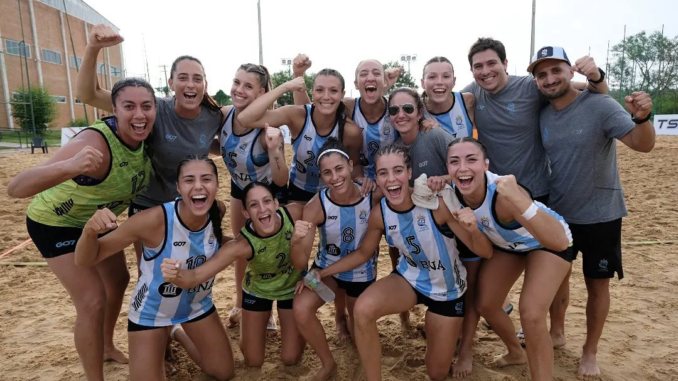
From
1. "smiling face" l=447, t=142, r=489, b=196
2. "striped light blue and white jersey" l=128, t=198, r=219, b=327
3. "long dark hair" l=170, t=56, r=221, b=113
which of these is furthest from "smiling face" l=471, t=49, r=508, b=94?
"striped light blue and white jersey" l=128, t=198, r=219, b=327

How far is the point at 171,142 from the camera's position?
12.1ft

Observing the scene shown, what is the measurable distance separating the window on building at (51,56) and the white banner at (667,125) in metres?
43.9

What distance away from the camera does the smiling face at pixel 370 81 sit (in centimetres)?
400

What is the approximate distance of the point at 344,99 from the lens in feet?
14.3

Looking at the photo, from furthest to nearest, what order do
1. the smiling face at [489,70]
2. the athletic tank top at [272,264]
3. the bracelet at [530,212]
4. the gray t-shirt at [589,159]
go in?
the smiling face at [489,70] → the athletic tank top at [272,264] → the gray t-shirt at [589,159] → the bracelet at [530,212]

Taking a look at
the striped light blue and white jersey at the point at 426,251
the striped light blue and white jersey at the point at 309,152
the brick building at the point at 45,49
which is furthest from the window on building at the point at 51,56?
the striped light blue and white jersey at the point at 426,251

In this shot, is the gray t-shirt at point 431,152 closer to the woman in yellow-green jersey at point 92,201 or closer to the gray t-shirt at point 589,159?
the gray t-shirt at point 589,159

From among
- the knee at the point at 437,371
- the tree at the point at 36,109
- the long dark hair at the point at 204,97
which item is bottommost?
the knee at the point at 437,371

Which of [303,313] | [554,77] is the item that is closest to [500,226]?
[554,77]

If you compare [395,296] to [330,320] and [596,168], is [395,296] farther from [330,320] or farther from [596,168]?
[596,168]

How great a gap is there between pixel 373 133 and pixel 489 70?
3.72 feet

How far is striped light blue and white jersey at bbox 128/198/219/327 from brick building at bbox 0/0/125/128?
33787mm

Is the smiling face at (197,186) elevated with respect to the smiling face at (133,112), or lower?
lower

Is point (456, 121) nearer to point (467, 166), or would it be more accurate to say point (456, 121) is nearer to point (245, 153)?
point (467, 166)
